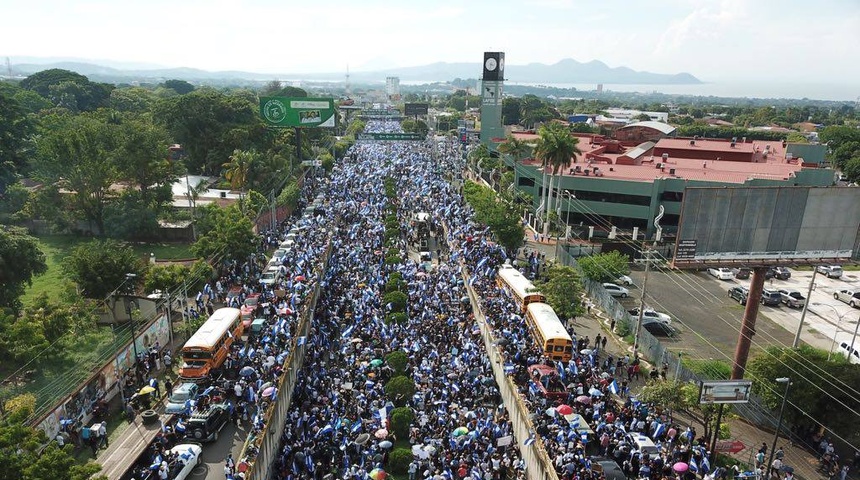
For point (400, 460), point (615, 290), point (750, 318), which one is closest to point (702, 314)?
point (615, 290)

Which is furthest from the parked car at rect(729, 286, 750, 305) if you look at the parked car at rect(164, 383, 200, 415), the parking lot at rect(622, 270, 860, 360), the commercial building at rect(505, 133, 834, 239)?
the parked car at rect(164, 383, 200, 415)

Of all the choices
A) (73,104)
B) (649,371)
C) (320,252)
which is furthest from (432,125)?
(649,371)

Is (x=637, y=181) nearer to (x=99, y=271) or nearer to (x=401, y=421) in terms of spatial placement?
(x=401, y=421)

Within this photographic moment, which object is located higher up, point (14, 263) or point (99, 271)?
point (14, 263)

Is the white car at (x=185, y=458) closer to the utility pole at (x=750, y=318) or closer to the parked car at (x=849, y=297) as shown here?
the utility pole at (x=750, y=318)

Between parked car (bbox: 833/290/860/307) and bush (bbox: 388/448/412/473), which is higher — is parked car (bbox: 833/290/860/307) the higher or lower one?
the lower one

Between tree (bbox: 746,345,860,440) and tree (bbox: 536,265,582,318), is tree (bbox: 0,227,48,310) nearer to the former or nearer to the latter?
tree (bbox: 536,265,582,318)

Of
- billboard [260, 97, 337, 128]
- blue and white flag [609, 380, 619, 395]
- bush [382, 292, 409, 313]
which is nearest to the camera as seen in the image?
blue and white flag [609, 380, 619, 395]

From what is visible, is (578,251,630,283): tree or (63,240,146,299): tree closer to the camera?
(63,240,146,299): tree
